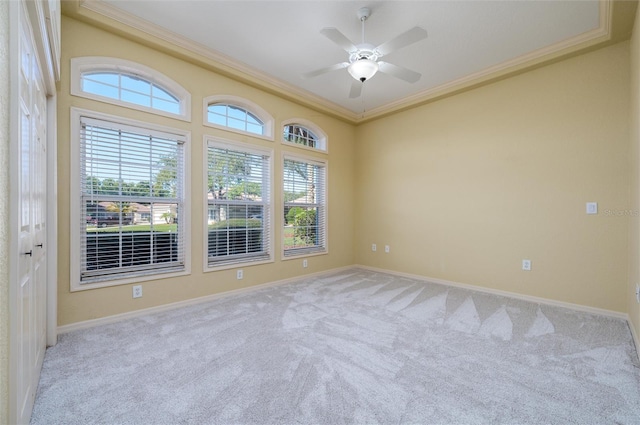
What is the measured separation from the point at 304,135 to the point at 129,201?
2.83 meters

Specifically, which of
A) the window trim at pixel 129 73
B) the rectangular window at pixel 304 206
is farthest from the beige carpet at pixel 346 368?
the window trim at pixel 129 73

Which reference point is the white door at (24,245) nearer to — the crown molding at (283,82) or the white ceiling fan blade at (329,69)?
the crown molding at (283,82)

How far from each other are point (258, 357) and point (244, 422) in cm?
65

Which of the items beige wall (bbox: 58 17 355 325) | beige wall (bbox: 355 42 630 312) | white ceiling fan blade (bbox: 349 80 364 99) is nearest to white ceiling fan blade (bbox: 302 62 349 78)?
white ceiling fan blade (bbox: 349 80 364 99)

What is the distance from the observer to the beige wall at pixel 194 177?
102 inches

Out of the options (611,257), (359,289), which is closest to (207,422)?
(359,289)

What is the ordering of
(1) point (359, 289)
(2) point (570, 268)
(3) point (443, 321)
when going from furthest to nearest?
(1) point (359, 289)
(2) point (570, 268)
(3) point (443, 321)

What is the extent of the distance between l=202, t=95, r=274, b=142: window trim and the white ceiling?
1.33 ft

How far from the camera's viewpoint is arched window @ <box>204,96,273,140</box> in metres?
3.61

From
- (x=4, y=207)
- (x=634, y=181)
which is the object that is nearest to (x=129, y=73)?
(x=4, y=207)

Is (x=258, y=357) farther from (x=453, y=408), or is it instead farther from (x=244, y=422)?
(x=453, y=408)

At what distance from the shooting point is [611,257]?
2.99m

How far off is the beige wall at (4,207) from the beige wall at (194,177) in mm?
1945

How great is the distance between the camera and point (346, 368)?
1995 millimetres
